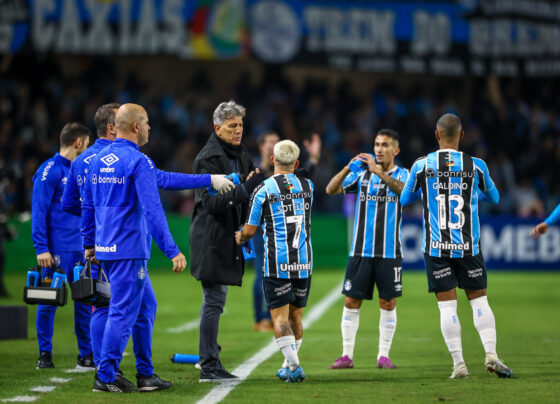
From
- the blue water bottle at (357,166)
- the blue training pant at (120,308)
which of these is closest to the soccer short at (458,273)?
the blue water bottle at (357,166)

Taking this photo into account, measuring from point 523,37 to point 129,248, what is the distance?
1958cm

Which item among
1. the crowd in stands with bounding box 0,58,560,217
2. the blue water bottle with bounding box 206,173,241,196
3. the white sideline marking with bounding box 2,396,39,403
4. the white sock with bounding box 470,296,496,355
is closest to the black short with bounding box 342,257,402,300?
the white sock with bounding box 470,296,496,355

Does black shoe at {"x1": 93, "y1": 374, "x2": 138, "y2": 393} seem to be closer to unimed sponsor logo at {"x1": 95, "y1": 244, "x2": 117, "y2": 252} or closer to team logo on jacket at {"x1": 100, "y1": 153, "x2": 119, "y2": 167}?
unimed sponsor logo at {"x1": 95, "y1": 244, "x2": 117, "y2": 252}

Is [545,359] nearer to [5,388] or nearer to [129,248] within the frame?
[129,248]

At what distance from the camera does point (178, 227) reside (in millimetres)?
20078

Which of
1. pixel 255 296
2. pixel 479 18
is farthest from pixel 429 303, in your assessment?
pixel 479 18

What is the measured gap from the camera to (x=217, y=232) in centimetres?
746

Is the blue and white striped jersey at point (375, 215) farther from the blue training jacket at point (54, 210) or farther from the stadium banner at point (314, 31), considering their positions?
the stadium banner at point (314, 31)

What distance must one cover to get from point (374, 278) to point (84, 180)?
2871 millimetres

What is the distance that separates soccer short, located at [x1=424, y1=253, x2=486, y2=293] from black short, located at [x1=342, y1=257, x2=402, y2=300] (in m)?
0.81

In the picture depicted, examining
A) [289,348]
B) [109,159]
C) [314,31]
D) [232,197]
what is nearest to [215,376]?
[289,348]

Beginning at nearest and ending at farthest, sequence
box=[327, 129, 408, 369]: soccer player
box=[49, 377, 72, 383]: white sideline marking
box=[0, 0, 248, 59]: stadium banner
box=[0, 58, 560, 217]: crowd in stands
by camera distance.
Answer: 1. box=[49, 377, 72, 383]: white sideline marking
2. box=[327, 129, 408, 369]: soccer player
3. box=[0, 0, 248, 59]: stadium banner
4. box=[0, 58, 560, 217]: crowd in stands

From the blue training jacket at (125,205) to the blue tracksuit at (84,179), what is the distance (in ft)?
1.22

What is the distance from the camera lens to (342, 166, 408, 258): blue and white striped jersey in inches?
332
